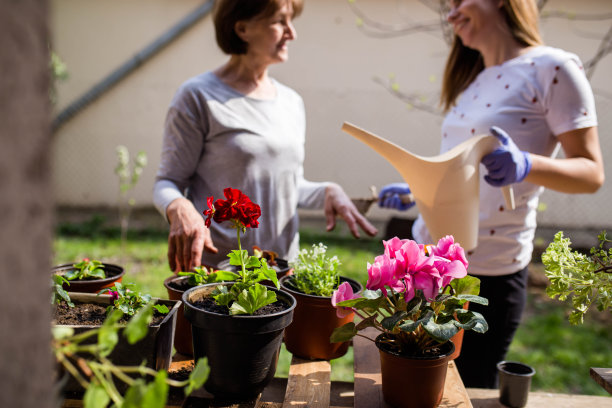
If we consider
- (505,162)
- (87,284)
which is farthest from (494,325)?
(87,284)

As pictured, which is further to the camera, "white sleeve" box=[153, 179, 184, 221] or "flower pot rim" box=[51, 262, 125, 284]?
"white sleeve" box=[153, 179, 184, 221]

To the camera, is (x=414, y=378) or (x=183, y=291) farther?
(x=183, y=291)

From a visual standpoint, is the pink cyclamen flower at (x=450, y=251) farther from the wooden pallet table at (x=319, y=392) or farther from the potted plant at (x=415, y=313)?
the wooden pallet table at (x=319, y=392)

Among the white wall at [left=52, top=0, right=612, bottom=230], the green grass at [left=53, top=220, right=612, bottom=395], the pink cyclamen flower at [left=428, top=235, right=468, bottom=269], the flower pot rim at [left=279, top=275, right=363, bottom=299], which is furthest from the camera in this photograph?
the white wall at [left=52, top=0, right=612, bottom=230]

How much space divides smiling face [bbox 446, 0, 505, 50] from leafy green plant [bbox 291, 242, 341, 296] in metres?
1.03

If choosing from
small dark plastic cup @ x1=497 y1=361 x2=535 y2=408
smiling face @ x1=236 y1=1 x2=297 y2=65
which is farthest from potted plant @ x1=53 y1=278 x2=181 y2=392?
smiling face @ x1=236 y1=1 x2=297 y2=65

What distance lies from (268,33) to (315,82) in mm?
5184

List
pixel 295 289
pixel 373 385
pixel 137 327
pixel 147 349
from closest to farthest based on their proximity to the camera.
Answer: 1. pixel 137 327
2. pixel 147 349
3. pixel 373 385
4. pixel 295 289

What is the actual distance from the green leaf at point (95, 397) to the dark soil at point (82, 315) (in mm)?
361

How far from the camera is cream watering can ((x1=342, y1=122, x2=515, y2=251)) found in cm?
126

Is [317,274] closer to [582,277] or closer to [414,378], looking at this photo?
[414,378]

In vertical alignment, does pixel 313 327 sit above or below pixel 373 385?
above

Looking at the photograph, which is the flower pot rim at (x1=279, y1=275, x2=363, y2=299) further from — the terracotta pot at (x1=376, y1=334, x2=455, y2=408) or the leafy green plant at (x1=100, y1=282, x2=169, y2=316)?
the leafy green plant at (x1=100, y1=282, x2=169, y2=316)

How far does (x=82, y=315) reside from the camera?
37.7 inches
